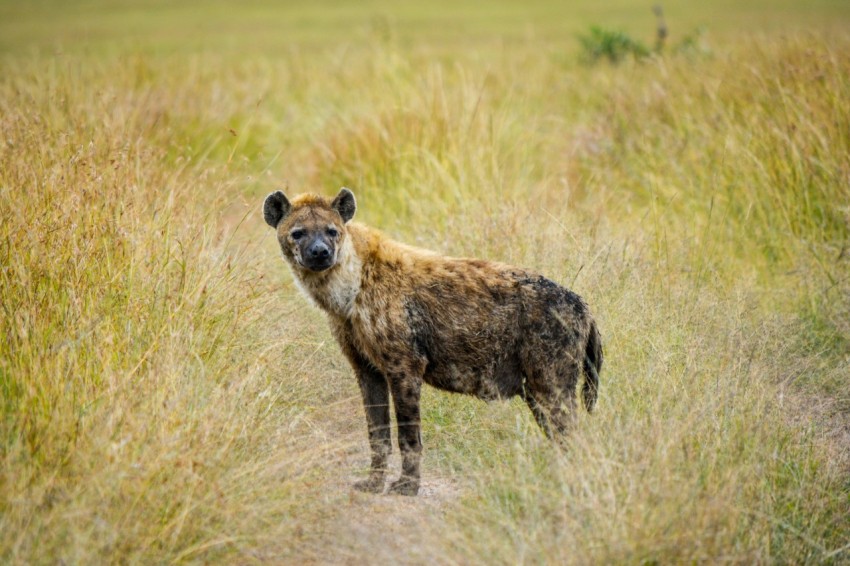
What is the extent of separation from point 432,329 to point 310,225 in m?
0.76

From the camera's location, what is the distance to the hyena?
4324mm

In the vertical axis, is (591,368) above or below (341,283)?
below

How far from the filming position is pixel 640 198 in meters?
8.17

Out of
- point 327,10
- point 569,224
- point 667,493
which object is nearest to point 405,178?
point 569,224

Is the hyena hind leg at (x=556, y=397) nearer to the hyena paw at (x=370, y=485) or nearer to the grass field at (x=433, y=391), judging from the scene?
the grass field at (x=433, y=391)

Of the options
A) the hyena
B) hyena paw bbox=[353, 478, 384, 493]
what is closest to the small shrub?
the hyena

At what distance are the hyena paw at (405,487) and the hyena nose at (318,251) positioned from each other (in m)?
1.07

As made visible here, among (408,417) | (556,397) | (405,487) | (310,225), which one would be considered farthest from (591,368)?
(310,225)

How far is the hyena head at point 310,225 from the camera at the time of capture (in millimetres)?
4426

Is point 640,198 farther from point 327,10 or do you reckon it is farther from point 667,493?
point 327,10

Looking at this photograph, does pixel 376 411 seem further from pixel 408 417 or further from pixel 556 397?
pixel 556 397

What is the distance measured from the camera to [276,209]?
477cm

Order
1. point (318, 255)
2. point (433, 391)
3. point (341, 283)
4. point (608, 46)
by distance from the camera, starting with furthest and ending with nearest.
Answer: point (608, 46), point (433, 391), point (341, 283), point (318, 255)

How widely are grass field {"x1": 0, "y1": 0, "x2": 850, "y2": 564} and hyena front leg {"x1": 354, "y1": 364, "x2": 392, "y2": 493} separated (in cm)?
17
